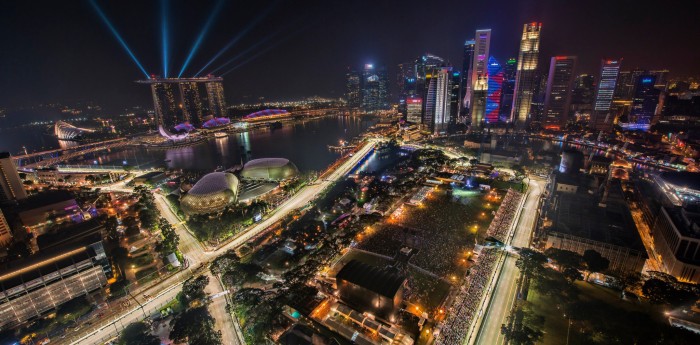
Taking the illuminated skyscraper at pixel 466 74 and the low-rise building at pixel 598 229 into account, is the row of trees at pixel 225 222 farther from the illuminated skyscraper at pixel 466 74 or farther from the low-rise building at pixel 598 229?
the illuminated skyscraper at pixel 466 74

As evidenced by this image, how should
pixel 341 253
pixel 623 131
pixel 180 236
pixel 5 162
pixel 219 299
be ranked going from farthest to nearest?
pixel 623 131 < pixel 5 162 < pixel 180 236 < pixel 341 253 < pixel 219 299

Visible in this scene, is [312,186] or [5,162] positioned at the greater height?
[5,162]

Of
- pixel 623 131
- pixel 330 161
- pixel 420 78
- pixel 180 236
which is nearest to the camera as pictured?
pixel 180 236

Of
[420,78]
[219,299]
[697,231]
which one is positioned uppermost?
[420,78]

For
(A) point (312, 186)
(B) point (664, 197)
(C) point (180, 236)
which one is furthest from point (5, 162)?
(B) point (664, 197)

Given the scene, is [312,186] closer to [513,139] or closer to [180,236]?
[180,236]

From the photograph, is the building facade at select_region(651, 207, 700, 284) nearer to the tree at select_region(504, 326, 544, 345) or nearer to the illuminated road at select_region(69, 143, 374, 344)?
the tree at select_region(504, 326, 544, 345)
